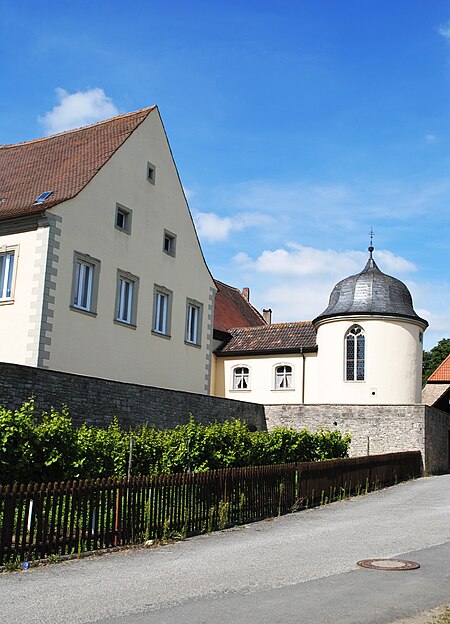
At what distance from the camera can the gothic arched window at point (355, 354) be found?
32531mm

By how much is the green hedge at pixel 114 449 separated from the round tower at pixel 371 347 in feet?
39.9

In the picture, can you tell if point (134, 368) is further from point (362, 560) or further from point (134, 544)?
point (362, 560)

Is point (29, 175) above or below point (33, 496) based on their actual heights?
above

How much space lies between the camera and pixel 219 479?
13539 millimetres

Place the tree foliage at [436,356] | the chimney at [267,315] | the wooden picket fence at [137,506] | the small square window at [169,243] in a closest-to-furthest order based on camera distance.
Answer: the wooden picket fence at [137,506] → the small square window at [169,243] → the chimney at [267,315] → the tree foliage at [436,356]

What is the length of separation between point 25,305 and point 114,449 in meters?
8.93

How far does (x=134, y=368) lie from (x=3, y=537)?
50.8 feet

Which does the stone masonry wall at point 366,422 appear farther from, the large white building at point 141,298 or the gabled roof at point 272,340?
the gabled roof at point 272,340

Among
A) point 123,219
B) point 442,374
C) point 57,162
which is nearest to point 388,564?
point 123,219

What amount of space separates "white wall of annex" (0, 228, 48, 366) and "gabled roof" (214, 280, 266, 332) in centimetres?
1693

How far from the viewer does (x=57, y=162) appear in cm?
2539

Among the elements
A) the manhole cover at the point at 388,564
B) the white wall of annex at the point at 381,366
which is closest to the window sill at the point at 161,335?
the white wall of annex at the point at 381,366

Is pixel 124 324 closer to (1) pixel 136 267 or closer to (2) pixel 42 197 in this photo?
(1) pixel 136 267

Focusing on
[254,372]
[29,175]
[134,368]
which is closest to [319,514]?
[134,368]
